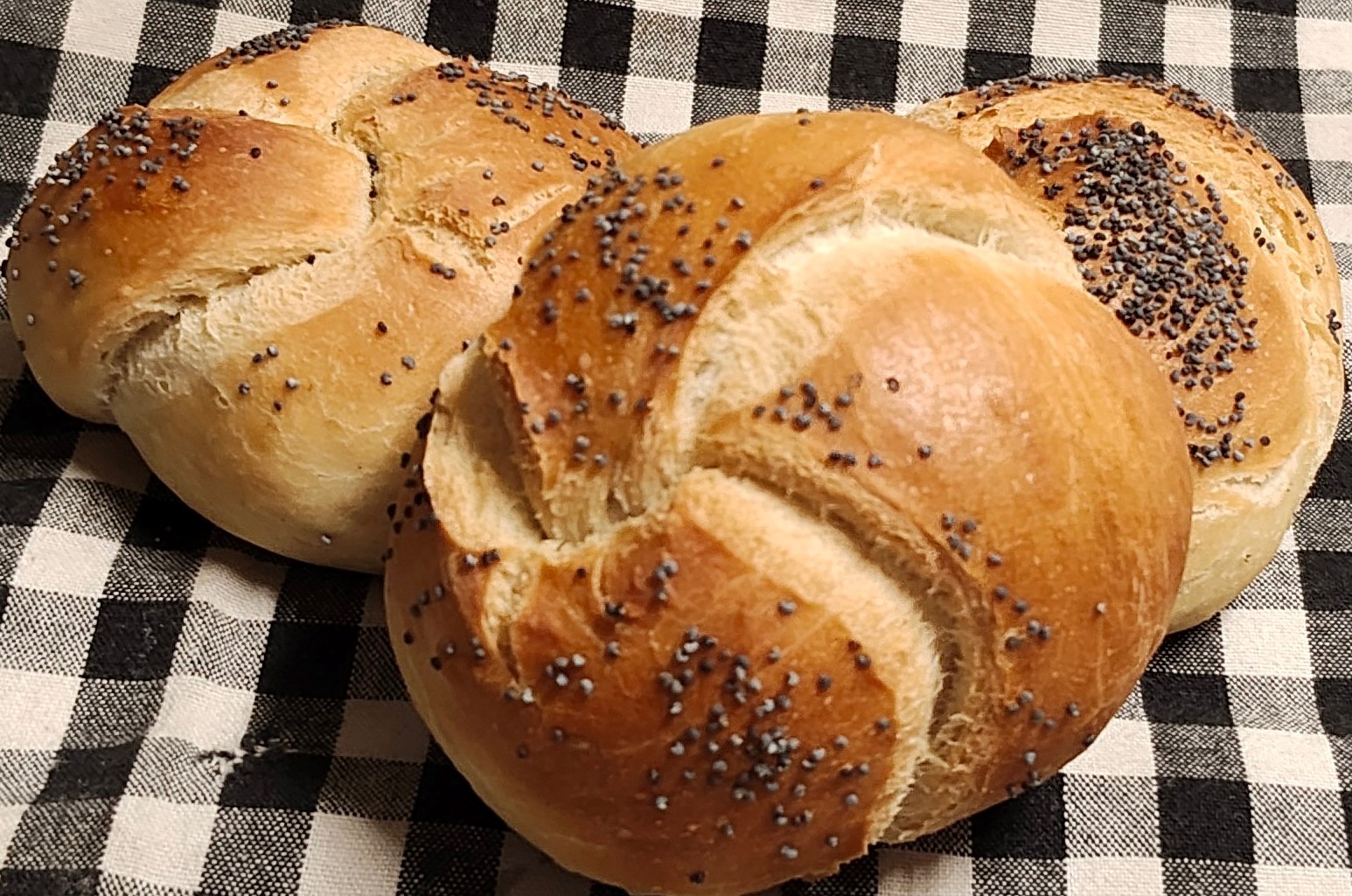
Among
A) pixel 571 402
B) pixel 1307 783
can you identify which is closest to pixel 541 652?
pixel 571 402

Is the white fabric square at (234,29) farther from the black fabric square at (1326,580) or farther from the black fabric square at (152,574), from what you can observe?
the black fabric square at (1326,580)

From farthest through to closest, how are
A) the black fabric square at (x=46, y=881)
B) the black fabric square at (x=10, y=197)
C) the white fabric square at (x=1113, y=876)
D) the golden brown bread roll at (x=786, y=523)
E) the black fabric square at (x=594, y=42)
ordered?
the black fabric square at (x=594, y=42) < the black fabric square at (x=10, y=197) < the white fabric square at (x=1113, y=876) < the black fabric square at (x=46, y=881) < the golden brown bread roll at (x=786, y=523)

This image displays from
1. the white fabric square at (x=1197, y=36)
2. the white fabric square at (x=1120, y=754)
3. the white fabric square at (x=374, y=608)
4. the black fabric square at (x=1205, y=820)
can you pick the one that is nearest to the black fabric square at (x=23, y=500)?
the white fabric square at (x=374, y=608)

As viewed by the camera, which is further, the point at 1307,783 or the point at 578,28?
the point at 578,28

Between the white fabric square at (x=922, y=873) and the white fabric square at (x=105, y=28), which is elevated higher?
the white fabric square at (x=105, y=28)

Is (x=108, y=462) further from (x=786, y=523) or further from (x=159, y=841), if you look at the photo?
(x=786, y=523)

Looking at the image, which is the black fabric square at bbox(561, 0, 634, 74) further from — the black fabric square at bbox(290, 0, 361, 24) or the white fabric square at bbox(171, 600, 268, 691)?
the white fabric square at bbox(171, 600, 268, 691)

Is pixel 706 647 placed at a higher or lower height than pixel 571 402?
lower

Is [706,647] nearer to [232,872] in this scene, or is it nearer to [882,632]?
[882,632]
